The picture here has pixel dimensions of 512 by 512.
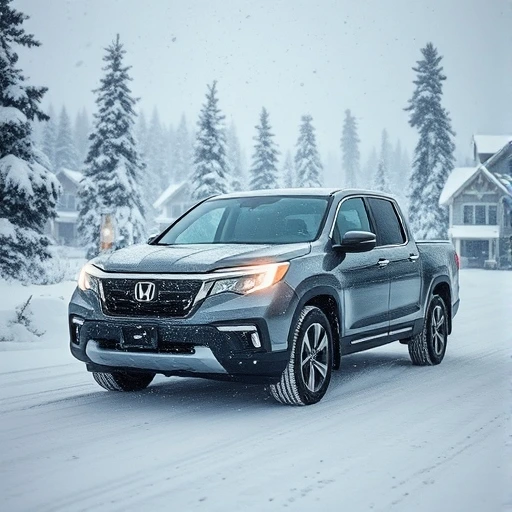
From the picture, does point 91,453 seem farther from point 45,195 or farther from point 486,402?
point 45,195

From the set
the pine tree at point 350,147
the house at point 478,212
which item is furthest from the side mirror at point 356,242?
the pine tree at point 350,147

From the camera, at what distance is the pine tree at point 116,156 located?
41.7m

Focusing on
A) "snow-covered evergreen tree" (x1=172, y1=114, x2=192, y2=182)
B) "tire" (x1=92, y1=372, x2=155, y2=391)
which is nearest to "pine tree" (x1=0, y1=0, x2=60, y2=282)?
"tire" (x1=92, y1=372, x2=155, y2=391)

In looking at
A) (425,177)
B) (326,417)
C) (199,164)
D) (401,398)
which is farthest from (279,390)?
(425,177)

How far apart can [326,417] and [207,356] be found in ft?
3.43

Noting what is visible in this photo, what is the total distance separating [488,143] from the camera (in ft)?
189

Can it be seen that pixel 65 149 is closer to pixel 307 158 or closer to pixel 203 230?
pixel 307 158

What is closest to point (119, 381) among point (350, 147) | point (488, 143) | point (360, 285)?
point (360, 285)

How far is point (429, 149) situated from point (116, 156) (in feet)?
79.3

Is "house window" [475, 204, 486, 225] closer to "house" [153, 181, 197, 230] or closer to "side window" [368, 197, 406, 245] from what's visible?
"house" [153, 181, 197, 230]

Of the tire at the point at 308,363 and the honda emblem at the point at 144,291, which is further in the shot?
the tire at the point at 308,363

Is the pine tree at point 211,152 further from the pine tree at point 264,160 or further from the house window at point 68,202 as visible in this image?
the house window at point 68,202

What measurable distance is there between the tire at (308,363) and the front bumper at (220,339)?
163 mm

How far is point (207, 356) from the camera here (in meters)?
6.37
